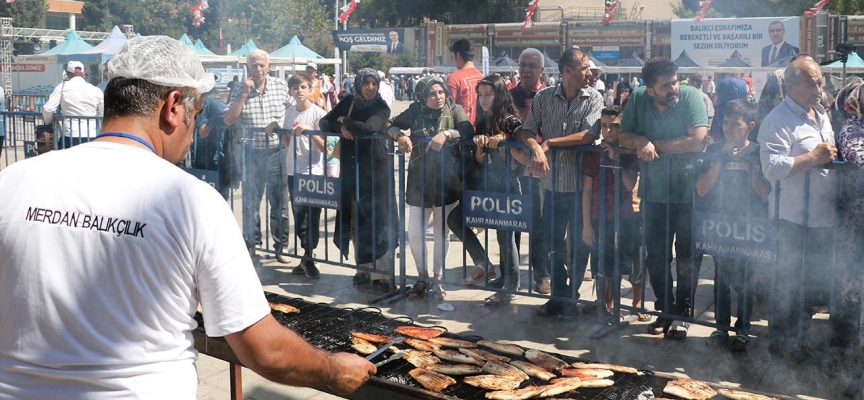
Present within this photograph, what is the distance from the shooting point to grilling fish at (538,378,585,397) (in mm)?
3461

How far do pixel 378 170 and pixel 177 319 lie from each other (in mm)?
4996

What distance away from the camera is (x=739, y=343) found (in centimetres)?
535

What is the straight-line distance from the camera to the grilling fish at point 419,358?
3.76 metres

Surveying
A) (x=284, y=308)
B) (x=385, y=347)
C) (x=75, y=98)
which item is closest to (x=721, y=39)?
(x=75, y=98)

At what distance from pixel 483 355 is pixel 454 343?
0.25 meters

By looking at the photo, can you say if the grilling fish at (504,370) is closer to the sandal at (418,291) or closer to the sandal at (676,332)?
the sandal at (676,332)

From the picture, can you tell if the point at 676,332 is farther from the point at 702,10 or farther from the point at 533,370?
the point at 702,10

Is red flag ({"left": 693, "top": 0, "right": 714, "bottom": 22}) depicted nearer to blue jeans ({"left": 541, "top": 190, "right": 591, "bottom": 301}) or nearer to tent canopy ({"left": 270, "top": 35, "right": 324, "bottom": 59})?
tent canopy ({"left": 270, "top": 35, "right": 324, "bottom": 59})

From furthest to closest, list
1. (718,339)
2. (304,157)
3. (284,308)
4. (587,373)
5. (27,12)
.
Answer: (27,12)
(304,157)
(718,339)
(284,308)
(587,373)

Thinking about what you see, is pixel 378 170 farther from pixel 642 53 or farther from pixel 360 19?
pixel 360 19

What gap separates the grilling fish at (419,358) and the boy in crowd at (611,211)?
7.13 ft

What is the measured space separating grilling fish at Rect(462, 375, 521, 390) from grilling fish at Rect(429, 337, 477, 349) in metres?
0.48

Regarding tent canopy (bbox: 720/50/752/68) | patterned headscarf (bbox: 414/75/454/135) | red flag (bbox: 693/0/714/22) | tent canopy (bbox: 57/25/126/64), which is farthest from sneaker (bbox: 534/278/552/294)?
red flag (bbox: 693/0/714/22)

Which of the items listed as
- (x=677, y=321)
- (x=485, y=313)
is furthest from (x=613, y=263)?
(x=485, y=313)
